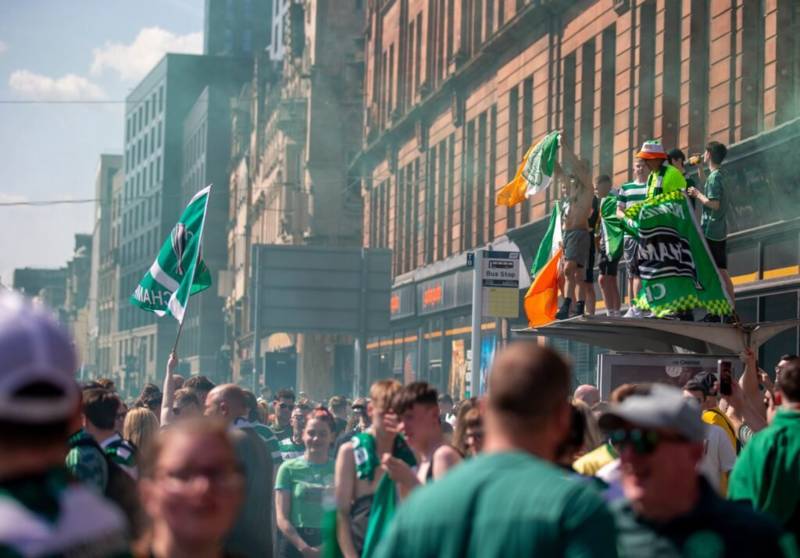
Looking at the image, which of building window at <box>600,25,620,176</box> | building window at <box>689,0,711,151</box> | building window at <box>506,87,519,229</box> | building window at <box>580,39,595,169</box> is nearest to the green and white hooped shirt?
building window at <box>689,0,711,151</box>

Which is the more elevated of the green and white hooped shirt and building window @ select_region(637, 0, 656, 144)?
building window @ select_region(637, 0, 656, 144)

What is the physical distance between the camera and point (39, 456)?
278cm

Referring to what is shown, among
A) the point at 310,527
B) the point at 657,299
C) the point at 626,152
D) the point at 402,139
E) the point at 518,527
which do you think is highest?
the point at 402,139

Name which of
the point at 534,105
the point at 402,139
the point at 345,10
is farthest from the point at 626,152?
the point at 345,10

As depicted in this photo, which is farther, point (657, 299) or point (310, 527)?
point (657, 299)

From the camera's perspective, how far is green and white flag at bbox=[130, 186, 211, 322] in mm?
14906

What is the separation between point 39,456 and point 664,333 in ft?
36.1

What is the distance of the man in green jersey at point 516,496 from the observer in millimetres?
3459

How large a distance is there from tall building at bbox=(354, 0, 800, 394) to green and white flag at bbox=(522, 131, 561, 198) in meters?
1.97

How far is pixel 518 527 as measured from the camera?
11.4ft

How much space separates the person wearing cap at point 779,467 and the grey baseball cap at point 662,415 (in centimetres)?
149

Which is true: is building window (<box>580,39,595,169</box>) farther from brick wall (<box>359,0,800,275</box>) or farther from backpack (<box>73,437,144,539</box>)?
backpack (<box>73,437,144,539</box>)

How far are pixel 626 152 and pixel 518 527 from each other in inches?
928

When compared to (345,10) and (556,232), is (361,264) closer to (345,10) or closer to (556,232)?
(556,232)
